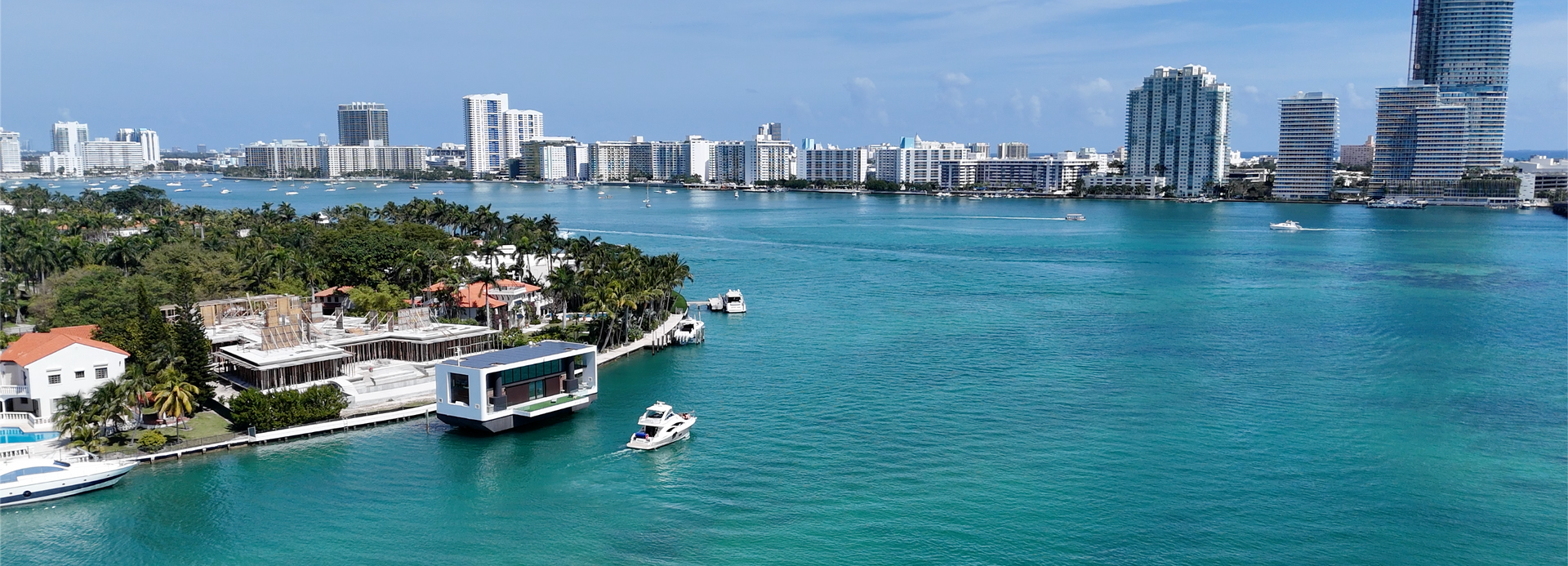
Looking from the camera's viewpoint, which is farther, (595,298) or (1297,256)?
(1297,256)

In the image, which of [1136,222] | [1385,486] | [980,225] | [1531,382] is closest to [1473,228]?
[1136,222]

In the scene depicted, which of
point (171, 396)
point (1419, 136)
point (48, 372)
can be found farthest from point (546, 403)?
point (1419, 136)

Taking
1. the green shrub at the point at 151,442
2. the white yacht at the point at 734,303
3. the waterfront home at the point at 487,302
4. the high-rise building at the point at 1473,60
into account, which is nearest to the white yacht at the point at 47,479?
the green shrub at the point at 151,442

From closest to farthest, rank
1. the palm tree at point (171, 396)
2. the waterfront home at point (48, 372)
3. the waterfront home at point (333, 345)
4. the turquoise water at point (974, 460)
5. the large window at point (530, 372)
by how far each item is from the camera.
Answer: the turquoise water at point (974, 460) < the palm tree at point (171, 396) < the waterfront home at point (48, 372) < the large window at point (530, 372) < the waterfront home at point (333, 345)

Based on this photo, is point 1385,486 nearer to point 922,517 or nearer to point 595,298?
point 922,517

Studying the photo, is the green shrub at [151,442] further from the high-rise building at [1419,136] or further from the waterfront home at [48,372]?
the high-rise building at [1419,136]

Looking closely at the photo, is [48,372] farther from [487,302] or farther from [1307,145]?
[1307,145]
